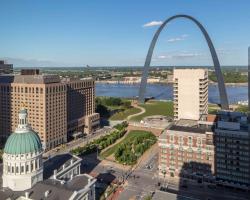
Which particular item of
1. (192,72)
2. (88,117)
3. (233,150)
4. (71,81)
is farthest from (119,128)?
(233,150)

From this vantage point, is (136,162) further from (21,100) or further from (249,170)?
(21,100)

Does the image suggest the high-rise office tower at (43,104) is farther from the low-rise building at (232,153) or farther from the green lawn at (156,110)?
the low-rise building at (232,153)

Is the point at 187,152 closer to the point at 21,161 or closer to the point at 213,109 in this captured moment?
the point at 21,161

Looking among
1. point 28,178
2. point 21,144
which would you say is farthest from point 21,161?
point 28,178

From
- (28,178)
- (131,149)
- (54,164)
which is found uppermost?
(28,178)

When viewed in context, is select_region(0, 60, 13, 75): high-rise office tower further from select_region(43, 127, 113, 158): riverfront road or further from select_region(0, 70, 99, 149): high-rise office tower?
select_region(43, 127, 113, 158): riverfront road

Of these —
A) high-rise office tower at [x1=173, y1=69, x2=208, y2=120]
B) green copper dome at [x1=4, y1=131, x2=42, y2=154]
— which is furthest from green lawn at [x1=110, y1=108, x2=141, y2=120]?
green copper dome at [x1=4, y1=131, x2=42, y2=154]
